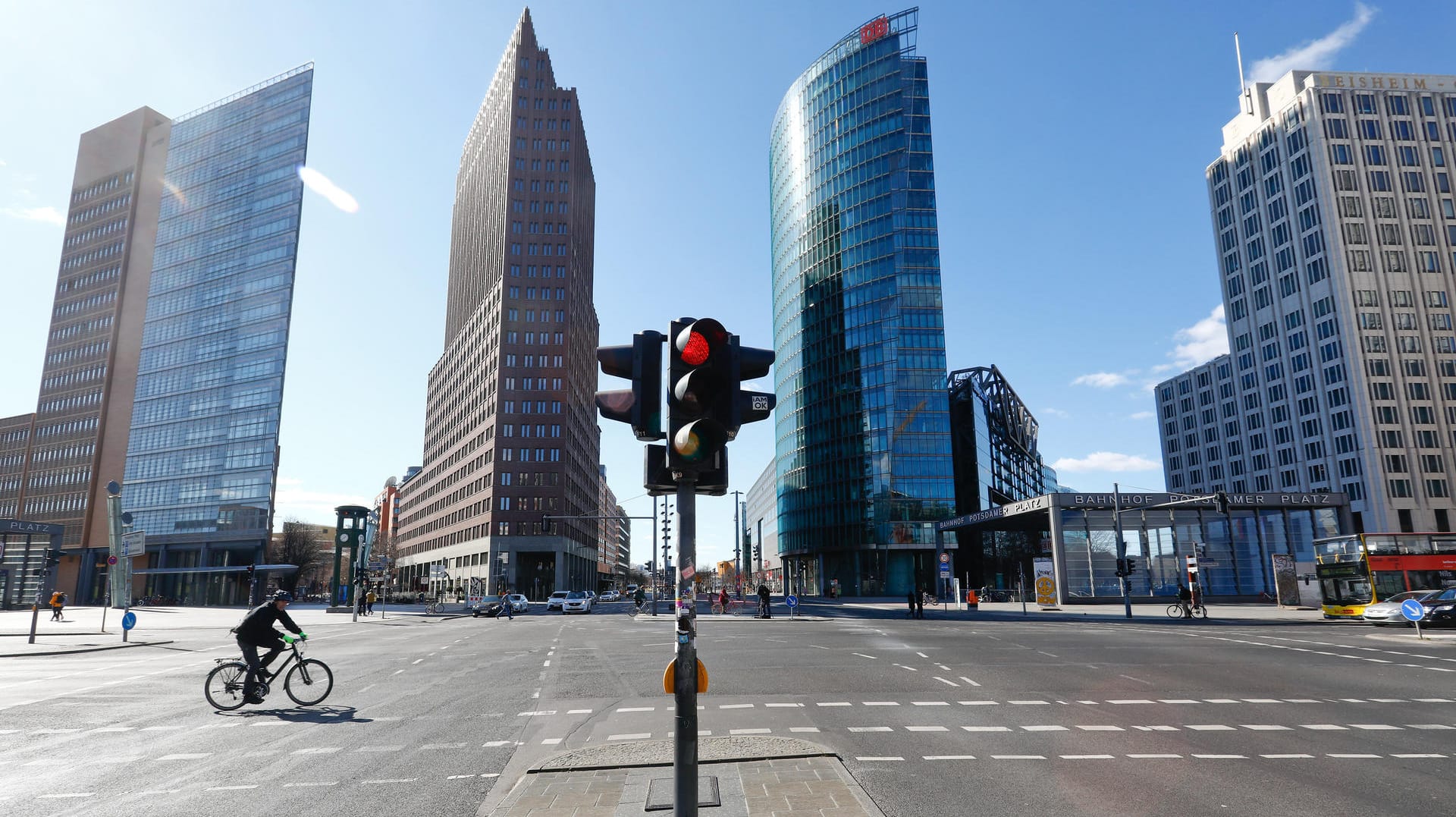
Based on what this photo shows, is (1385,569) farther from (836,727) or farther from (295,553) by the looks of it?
(295,553)

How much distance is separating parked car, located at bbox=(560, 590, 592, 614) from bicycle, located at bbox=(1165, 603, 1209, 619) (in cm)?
3502

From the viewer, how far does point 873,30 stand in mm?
99625

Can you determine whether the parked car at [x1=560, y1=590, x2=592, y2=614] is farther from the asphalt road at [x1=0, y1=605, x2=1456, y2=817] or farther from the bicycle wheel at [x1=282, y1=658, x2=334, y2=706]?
the bicycle wheel at [x1=282, y1=658, x2=334, y2=706]

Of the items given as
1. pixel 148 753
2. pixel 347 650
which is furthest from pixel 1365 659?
pixel 347 650

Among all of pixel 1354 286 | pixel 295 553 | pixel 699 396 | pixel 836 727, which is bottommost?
pixel 836 727

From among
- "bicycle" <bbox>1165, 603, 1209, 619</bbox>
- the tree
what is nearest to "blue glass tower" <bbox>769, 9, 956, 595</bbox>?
"bicycle" <bbox>1165, 603, 1209, 619</bbox>

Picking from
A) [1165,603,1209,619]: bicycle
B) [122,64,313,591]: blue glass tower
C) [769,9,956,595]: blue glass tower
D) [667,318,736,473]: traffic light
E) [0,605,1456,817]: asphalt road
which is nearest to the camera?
[667,318,736,473]: traffic light

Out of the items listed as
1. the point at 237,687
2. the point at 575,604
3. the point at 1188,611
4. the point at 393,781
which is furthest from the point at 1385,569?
the point at 575,604

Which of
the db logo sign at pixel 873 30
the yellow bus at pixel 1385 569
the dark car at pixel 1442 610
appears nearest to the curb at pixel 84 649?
the dark car at pixel 1442 610

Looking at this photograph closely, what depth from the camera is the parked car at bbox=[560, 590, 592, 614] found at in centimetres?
5125

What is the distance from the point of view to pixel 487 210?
4281 inches

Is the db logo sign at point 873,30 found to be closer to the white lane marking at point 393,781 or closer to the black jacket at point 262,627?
the black jacket at point 262,627

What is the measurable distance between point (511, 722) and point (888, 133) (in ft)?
314

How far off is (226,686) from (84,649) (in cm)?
1604
